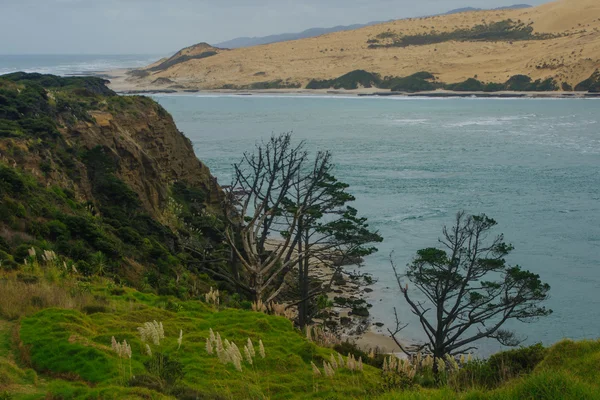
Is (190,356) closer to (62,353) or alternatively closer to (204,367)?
(204,367)

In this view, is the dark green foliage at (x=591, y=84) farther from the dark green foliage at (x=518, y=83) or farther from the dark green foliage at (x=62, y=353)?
the dark green foliage at (x=62, y=353)

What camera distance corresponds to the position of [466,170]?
4228 centimetres

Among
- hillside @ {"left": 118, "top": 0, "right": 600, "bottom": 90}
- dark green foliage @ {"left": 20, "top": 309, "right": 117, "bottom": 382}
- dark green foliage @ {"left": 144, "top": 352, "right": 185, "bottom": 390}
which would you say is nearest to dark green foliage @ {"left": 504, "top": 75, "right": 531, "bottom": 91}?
hillside @ {"left": 118, "top": 0, "right": 600, "bottom": 90}

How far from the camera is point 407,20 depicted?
517 feet

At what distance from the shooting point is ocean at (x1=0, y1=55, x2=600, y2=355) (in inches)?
911

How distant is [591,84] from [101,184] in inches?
3256

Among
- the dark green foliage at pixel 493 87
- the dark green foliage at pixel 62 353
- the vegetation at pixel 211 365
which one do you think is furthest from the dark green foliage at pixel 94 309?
the dark green foliage at pixel 493 87

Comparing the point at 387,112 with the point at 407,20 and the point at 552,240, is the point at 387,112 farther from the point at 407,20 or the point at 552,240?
the point at 407,20

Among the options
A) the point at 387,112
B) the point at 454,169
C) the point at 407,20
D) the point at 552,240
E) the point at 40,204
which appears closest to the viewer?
the point at 40,204

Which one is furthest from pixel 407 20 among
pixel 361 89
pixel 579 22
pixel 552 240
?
pixel 552 240

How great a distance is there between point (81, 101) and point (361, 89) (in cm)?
8348

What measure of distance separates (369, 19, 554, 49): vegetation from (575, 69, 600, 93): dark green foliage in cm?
3470

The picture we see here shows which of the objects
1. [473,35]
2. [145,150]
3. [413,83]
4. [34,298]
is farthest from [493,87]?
[34,298]

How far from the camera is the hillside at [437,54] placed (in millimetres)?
104562
